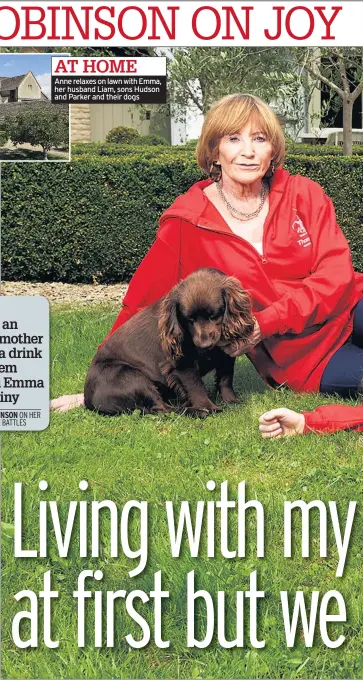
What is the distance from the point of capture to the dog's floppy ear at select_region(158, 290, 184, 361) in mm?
4660

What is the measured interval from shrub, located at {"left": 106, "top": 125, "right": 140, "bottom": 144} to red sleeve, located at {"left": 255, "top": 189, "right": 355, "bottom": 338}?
287 inches

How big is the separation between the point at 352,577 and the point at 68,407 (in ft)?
8.19

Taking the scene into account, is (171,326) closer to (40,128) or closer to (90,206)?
(40,128)

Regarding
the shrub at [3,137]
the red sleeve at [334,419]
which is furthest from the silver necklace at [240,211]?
the shrub at [3,137]

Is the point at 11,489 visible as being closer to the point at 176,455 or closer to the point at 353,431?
the point at 176,455

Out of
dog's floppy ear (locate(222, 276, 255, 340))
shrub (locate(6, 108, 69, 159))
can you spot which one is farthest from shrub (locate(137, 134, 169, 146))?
shrub (locate(6, 108, 69, 159))

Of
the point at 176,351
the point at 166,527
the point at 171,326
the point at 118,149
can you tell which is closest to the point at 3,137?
the point at 166,527

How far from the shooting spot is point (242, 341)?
15.6 ft

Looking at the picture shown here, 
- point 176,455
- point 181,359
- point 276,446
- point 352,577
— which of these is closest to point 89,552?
point 352,577

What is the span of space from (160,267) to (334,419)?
4.26ft

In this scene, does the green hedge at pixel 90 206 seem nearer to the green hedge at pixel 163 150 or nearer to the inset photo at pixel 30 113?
the green hedge at pixel 163 150

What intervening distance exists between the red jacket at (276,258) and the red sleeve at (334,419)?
63 centimetres

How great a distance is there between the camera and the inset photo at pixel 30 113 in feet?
10.6

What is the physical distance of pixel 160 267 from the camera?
510cm
